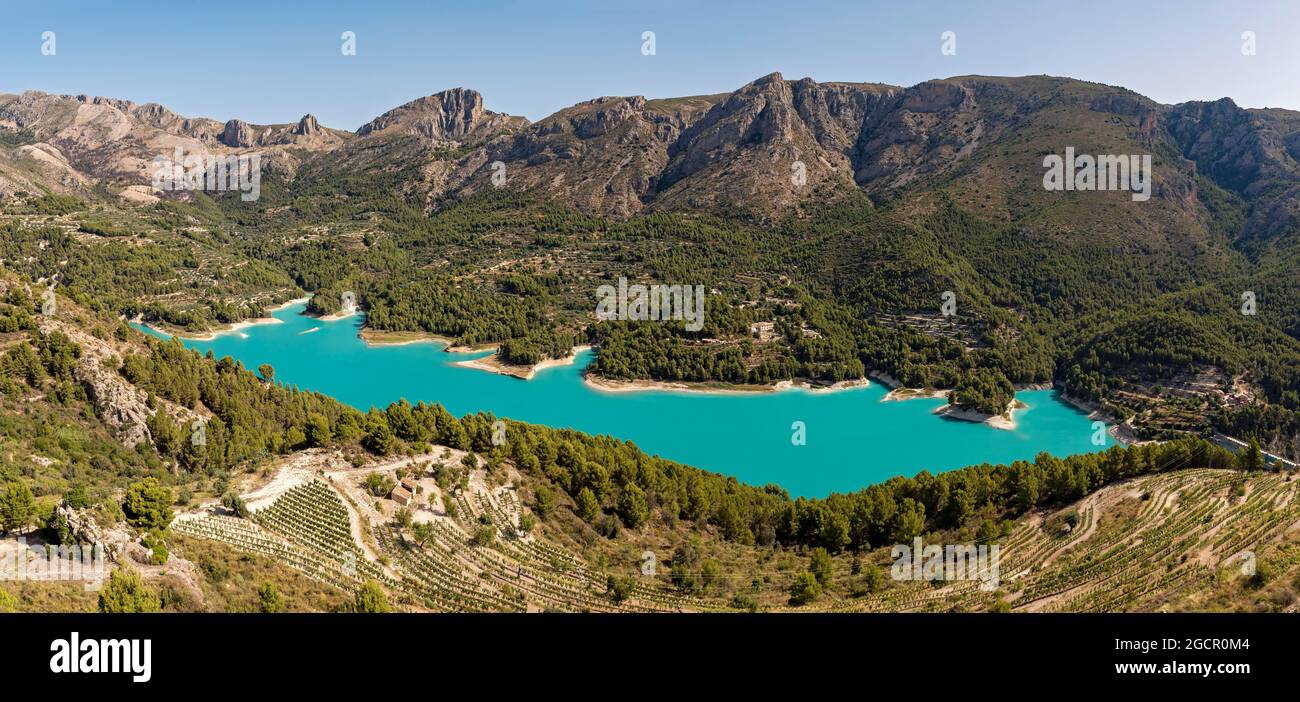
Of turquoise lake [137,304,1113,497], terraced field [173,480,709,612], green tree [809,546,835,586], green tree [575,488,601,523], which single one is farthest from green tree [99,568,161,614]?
turquoise lake [137,304,1113,497]

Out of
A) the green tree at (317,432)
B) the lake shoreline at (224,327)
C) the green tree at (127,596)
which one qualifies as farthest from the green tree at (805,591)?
the lake shoreline at (224,327)

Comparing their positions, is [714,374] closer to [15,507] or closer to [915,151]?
[15,507]

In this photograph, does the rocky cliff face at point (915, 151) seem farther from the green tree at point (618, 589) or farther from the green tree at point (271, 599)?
the green tree at point (271, 599)

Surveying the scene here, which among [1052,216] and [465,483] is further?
[1052,216]

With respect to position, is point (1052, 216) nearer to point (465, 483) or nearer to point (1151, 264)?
point (1151, 264)

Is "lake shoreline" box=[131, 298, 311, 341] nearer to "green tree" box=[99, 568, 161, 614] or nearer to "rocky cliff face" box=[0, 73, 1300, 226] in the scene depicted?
"rocky cliff face" box=[0, 73, 1300, 226]

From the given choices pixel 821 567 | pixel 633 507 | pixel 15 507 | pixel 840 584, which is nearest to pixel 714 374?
pixel 633 507

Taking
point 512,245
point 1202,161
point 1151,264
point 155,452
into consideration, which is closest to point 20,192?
point 512,245
